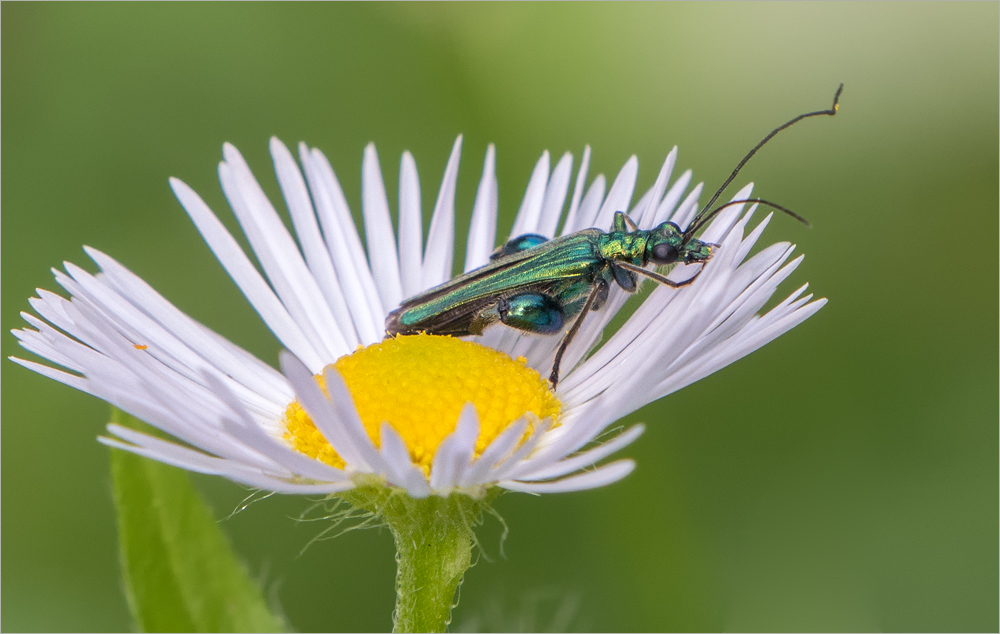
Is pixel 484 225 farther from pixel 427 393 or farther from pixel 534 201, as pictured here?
pixel 427 393

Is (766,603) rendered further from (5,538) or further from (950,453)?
(5,538)

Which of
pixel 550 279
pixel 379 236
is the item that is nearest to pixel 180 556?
pixel 379 236

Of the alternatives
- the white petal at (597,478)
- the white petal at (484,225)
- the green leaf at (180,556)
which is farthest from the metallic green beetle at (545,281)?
the white petal at (597,478)

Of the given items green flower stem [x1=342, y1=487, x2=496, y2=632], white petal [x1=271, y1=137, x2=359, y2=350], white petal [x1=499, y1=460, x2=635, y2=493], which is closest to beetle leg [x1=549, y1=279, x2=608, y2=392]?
white petal [x1=271, y1=137, x2=359, y2=350]

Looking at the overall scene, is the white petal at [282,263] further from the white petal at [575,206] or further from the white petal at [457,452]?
the white petal at [457,452]

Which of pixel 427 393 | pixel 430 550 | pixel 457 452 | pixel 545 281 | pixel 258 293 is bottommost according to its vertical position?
pixel 430 550

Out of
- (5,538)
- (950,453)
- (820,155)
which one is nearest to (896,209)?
(820,155)
